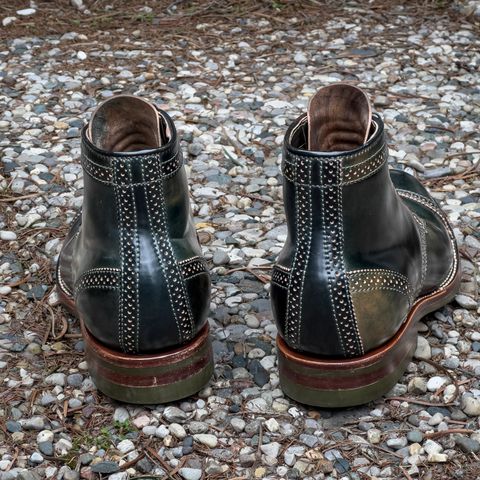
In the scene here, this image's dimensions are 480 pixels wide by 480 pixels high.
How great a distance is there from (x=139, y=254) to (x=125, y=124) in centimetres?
42

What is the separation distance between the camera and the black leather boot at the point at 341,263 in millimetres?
2277

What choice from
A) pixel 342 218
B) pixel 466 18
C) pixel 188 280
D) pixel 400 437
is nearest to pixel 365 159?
pixel 342 218

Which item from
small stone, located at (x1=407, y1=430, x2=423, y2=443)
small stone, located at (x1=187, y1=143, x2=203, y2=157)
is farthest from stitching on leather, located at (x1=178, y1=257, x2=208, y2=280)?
small stone, located at (x1=187, y1=143, x2=203, y2=157)

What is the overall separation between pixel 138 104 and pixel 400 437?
113 cm

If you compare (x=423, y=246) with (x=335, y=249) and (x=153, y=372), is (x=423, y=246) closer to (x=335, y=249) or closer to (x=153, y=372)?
(x=335, y=249)

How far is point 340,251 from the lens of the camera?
231 cm

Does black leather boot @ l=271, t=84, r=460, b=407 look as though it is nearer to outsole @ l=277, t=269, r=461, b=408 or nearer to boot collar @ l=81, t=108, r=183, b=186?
outsole @ l=277, t=269, r=461, b=408

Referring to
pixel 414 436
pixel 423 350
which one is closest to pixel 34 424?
pixel 414 436

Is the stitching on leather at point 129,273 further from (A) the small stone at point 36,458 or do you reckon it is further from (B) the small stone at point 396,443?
(B) the small stone at point 396,443

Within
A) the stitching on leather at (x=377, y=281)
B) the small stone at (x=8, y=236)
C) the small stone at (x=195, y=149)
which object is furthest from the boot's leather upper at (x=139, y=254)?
the small stone at (x=195, y=149)

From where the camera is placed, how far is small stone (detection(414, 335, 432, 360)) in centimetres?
267

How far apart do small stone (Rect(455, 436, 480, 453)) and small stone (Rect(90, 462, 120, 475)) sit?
86 cm

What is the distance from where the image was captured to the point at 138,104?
254 centimetres

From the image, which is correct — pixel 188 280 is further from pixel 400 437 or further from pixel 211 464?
pixel 400 437
